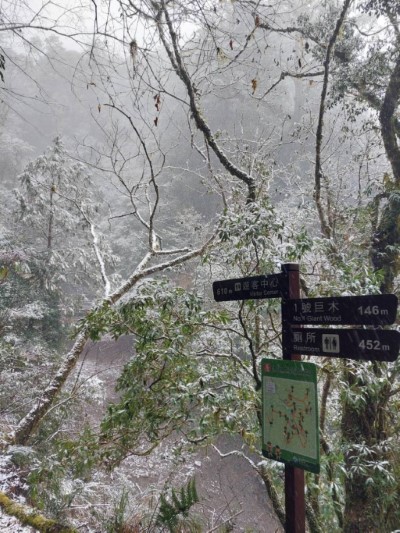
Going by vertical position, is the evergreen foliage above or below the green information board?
below

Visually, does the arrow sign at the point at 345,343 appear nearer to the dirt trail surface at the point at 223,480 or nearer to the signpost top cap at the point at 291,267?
the signpost top cap at the point at 291,267

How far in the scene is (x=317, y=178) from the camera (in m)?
4.41

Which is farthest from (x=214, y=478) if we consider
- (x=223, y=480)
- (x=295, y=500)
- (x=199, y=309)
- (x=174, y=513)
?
(x=295, y=500)

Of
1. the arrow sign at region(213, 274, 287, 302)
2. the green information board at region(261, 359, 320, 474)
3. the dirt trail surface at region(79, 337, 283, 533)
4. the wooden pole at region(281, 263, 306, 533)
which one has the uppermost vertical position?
the arrow sign at region(213, 274, 287, 302)

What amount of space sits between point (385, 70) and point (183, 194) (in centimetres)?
1268

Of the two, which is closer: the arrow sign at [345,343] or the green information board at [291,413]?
the arrow sign at [345,343]

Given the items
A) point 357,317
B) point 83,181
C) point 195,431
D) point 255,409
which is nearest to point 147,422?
point 195,431

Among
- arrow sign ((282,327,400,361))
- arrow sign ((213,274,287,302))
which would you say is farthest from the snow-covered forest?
arrow sign ((282,327,400,361))

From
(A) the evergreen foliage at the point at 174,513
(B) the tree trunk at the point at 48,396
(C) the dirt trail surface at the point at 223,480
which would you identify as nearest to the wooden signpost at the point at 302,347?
(A) the evergreen foliage at the point at 174,513

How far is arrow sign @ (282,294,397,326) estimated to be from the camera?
4.46 feet

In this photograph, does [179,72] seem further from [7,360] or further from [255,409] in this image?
[7,360]

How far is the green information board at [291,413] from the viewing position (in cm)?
145

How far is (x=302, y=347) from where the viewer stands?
5.31 feet

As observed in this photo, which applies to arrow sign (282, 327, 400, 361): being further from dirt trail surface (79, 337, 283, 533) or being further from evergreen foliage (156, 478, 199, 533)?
dirt trail surface (79, 337, 283, 533)
